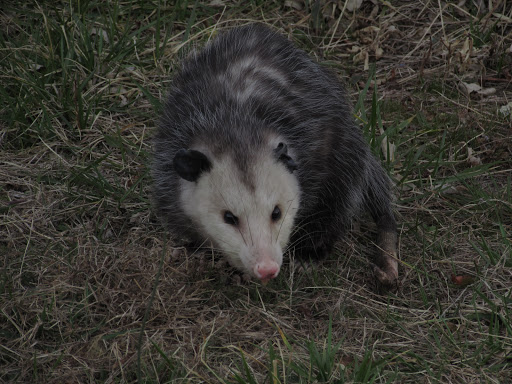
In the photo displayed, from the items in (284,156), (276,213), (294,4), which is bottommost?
(294,4)

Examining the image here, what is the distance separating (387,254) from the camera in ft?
10.1

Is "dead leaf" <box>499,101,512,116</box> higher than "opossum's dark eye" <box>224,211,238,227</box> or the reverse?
the reverse

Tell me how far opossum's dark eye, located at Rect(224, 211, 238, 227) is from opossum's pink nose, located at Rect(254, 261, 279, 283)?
0.21 meters

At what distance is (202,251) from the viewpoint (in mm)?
3062

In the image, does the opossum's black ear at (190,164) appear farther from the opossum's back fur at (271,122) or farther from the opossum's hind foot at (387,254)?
the opossum's hind foot at (387,254)

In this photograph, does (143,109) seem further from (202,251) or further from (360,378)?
(360,378)

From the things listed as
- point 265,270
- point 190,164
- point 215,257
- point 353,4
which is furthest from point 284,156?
point 353,4

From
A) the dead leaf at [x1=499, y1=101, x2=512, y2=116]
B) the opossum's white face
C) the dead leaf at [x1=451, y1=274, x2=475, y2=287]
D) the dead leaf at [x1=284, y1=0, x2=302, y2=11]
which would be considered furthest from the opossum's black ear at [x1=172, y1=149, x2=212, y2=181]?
the dead leaf at [x1=284, y1=0, x2=302, y2=11]

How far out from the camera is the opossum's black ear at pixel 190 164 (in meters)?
2.64

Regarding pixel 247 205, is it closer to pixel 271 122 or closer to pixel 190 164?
pixel 190 164

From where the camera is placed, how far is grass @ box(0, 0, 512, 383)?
8.18 ft

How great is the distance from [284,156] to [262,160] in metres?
0.08

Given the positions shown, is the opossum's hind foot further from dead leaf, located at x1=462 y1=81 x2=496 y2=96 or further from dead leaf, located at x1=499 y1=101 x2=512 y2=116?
dead leaf, located at x1=462 y1=81 x2=496 y2=96

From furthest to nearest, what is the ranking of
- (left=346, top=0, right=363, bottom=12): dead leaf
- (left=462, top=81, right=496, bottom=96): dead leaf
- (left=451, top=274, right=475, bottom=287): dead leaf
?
(left=346, top=0, right=363, bottom=12): dead leaf
(left=462, top=81, right=496, bottom=96): dead leaf
(left=451, top=274, right=475, bottom=287): dead leaf
